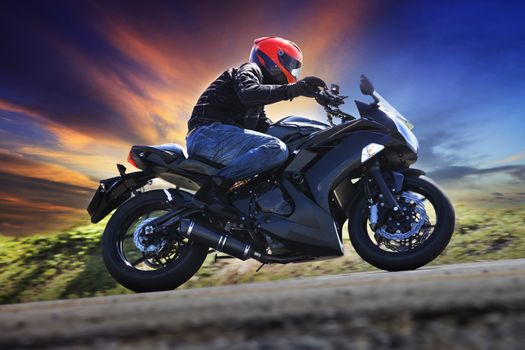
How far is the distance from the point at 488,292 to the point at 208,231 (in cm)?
234

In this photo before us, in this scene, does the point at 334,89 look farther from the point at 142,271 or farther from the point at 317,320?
the point at 317,320

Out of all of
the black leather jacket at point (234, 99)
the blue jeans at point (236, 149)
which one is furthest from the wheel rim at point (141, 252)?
the black leather jacket at point (234, 99)

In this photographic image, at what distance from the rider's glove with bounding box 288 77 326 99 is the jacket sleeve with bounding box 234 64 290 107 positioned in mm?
44

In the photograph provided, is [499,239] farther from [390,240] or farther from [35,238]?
[35,238]

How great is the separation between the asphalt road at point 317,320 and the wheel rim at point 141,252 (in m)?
2.32

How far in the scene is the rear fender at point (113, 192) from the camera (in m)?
3.00

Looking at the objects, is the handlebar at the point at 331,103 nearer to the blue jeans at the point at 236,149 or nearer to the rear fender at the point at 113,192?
the blue jeans at the point at 236,149

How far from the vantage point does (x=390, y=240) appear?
2.76 meters

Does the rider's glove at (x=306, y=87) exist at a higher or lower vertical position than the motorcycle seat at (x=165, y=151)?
higher

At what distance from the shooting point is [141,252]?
296 cm

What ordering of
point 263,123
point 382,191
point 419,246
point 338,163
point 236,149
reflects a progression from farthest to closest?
point 263,123, point 236,149, point 338,163, point 382,191, point 419,246

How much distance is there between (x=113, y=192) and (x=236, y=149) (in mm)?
866

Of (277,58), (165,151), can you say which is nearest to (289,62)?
(277,58)

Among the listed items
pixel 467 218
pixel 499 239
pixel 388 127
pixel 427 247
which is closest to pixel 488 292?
pixel 427 247
